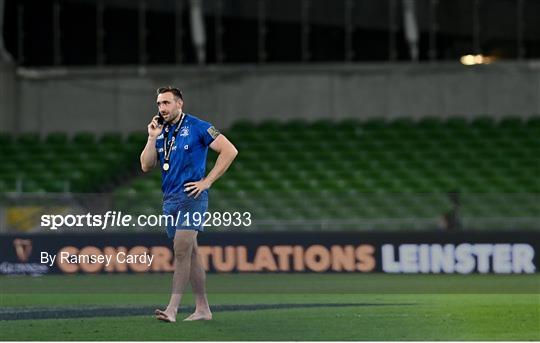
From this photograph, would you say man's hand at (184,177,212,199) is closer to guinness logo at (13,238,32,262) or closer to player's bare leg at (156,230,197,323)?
player's bare leg at (156,230,197,323)

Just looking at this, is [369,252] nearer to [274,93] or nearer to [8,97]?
[274,93]

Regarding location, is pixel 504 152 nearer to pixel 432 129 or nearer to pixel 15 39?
pixel 432 129

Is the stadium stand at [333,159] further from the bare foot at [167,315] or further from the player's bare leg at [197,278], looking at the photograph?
the bare foot at [167,315]

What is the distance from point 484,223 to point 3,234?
299 inches

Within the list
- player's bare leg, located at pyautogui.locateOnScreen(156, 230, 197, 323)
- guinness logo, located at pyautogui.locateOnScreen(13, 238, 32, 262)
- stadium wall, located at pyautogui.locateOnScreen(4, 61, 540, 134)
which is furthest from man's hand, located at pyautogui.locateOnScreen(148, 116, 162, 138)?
stadium wall, located at pyautogui.locateOnScreen(4, 61, 540, 134)

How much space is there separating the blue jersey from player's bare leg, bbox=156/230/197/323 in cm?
38

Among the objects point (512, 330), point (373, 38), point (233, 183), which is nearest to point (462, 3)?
point (373, 38)

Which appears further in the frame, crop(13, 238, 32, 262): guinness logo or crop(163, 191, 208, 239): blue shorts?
crop(13, 238, 32, 262): guinness logo

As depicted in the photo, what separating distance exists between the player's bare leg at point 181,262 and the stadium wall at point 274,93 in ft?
74.0

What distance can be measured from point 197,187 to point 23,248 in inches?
337

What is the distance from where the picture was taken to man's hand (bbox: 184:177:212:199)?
37.8 feet

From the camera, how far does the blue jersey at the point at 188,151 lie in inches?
457

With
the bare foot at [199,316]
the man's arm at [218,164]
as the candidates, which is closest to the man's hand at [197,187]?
the man's arm at [218,164]

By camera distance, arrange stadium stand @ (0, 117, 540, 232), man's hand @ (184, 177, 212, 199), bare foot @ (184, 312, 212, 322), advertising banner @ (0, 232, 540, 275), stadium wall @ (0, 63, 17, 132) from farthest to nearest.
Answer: stadium wall @ (0, 63, 17, 132), stadium stand @ (0, 117, 540, 232), advertising banner @ (0, 232, 540, 275), bare foot @ (184, 312, 212, 322), man's hand @ (184, 177, 212, 199)
